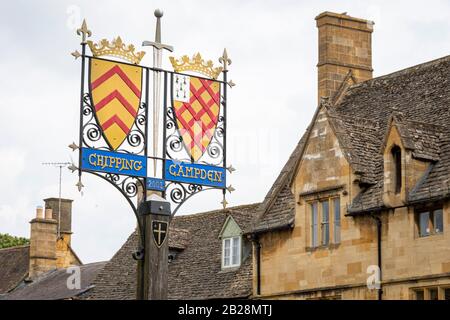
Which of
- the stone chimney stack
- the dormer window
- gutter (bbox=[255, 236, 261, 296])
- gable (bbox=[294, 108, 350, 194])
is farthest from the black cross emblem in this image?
the stone chimney stack

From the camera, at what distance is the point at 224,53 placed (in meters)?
20.9

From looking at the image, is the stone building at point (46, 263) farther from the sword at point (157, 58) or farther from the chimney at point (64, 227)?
the sword at point (157, 58)

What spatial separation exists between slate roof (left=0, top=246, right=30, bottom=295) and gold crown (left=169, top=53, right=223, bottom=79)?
4652 cm

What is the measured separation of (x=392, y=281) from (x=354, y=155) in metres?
3.63

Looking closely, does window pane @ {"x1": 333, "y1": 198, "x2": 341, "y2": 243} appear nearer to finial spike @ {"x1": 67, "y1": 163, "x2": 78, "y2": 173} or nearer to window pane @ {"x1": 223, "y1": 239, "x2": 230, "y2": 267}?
window pane @ {"x1": 223, "y1": 239, "x2": 230, "y2": 267}

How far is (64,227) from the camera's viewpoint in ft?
234

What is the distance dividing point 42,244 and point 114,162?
4774 cm

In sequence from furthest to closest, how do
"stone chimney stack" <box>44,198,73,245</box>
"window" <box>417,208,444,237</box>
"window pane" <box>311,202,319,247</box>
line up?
"stone chimney stack" <box>44,198,73,245</box>
"window pane" <box>311,202,319,247</box>
"window" <box>417,208,444,237</box>

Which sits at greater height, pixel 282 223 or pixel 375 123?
pixel 375 123

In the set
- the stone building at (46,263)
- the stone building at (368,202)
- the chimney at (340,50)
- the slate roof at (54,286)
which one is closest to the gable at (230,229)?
the stone building at (368,202)

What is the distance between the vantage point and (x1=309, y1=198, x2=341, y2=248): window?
34.0m

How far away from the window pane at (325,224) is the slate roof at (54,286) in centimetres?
2156
